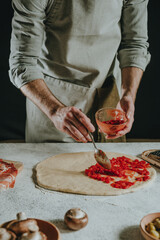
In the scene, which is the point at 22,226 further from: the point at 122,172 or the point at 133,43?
the point at 133,43

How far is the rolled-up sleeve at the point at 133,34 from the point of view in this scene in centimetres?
205

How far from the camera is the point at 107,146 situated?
1.80 metres

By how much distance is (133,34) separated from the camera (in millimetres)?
2090

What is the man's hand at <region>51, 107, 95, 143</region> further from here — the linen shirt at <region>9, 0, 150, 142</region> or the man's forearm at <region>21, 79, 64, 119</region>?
the linen shirt at <region>9, 0, 150, 142</region>

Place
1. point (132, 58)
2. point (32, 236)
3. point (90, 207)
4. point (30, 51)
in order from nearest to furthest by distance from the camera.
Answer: point (32, 236) < point (90, 207) < point (30, 51) < point (132, 58)

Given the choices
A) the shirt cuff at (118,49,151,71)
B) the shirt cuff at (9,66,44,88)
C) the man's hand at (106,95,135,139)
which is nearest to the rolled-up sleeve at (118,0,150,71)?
the shirt cuff at (118,49,151,71)

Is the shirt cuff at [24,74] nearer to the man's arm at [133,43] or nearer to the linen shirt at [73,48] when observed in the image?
the linen shirt at [73,48]

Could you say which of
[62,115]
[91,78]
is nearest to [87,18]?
[91,78]

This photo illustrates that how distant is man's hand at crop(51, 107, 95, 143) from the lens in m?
1.42

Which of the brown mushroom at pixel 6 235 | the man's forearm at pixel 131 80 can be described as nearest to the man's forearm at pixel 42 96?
the man's forearm at pixel 131 80

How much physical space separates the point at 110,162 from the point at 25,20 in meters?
0.94

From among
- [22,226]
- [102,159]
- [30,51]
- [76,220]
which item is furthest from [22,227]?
[30,51]

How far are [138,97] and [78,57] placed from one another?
4.49 feet

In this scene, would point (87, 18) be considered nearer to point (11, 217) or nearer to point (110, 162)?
point (110, 162)
